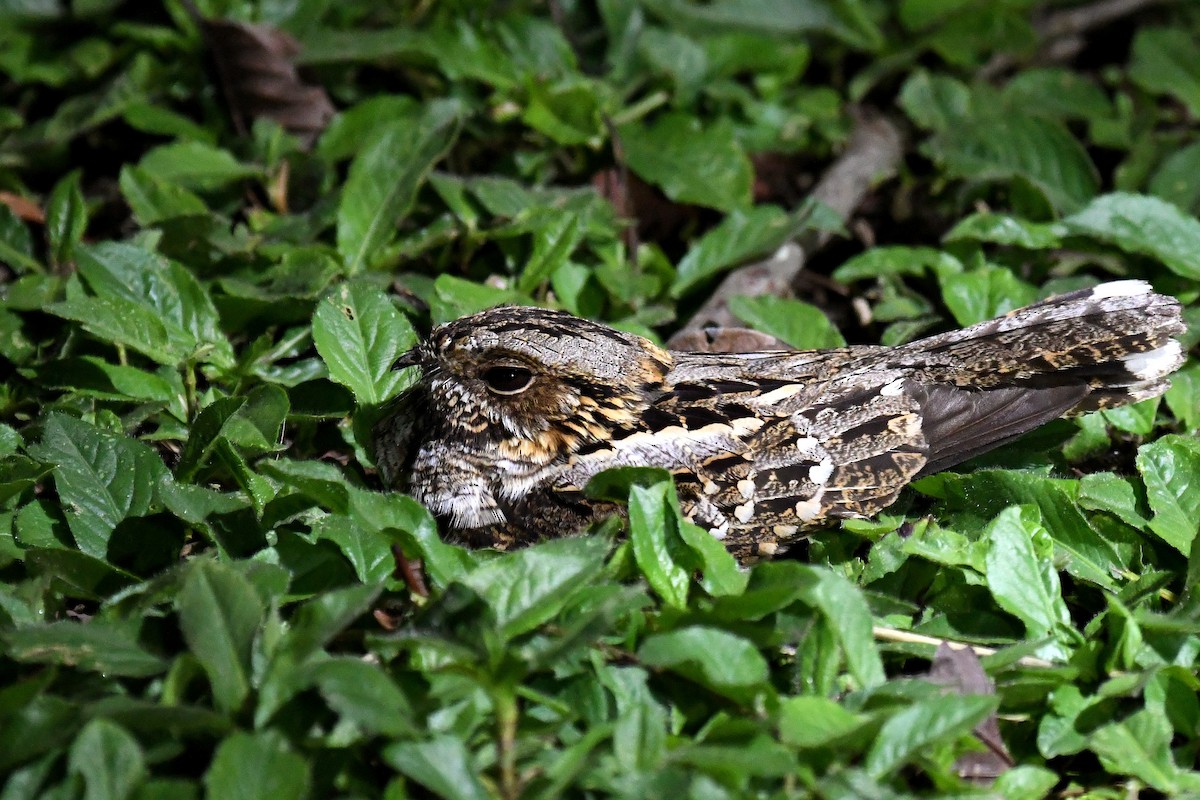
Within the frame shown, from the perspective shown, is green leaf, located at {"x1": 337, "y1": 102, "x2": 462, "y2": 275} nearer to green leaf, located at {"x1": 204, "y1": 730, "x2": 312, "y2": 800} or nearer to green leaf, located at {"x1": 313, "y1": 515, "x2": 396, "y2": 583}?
green leaf, located at {"x1": 313, "y1": 515, "x2": 396, "y2": 583}

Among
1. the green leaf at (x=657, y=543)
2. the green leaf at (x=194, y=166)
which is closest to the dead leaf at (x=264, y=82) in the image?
the green leaf at (x=194, y=166)

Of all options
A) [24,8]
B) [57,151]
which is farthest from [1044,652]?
[24,8]

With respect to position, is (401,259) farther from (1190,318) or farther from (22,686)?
(1190,318)

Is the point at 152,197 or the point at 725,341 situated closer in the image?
the point at 725,341

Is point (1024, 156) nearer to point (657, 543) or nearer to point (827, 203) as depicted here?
point (827, 203)

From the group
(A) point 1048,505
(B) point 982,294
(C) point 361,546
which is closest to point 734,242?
(B) point 982,294
